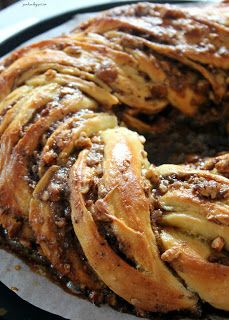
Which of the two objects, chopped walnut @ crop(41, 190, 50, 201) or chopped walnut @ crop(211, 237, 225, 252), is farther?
chopped walnut @ crop(41, 190, 50, 201)

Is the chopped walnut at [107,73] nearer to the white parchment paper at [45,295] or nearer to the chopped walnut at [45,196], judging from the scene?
the chopped walnut at [45,196]

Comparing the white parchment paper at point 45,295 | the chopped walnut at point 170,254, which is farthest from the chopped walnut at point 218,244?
the white parchment paper at point 45,295

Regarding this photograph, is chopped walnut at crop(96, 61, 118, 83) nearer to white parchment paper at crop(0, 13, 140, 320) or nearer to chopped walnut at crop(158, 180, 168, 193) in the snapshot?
chopped walnut at crop(158, 180, 168, 193)

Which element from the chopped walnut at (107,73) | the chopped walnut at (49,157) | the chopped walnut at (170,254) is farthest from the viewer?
the chopped walnut at (107,73)

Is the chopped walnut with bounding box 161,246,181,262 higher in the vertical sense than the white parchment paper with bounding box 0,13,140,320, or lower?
higher

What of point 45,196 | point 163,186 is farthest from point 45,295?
point 163,186

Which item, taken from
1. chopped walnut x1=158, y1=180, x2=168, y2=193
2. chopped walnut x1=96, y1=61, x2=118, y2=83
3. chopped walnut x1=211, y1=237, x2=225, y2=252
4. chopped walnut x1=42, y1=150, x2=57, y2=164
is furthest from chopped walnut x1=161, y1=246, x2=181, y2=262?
chopped walnut x1=96, y1=61, x2=118, y2=83

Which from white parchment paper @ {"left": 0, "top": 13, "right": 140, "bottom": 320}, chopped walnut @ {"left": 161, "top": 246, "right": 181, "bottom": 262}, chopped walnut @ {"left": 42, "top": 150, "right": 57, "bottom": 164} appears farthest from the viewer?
chopped walnut @ {"left": 42, "top": 150, "right": 57, "bottom": 164}

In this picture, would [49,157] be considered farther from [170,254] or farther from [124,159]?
[170,254]

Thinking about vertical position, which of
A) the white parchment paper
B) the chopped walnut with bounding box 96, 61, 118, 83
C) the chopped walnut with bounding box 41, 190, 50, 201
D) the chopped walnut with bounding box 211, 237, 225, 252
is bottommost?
the white parchment paper
